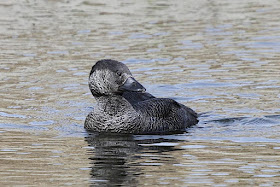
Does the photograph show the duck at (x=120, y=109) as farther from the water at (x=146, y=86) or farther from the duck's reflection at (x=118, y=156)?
the water at (x=146, y=86)

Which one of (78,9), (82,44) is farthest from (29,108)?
(78,9)

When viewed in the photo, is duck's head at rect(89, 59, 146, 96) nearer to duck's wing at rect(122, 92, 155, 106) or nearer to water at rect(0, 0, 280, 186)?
water at rect(0, 0, 280, 186)

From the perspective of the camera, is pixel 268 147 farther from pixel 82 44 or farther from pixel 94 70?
pixel 82 44

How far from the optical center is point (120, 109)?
12789 mm

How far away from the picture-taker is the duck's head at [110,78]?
12.6 m

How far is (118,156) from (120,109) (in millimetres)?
1909

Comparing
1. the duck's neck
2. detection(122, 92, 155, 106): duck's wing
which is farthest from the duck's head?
detection(122, 92, 155, 106): duck's wing

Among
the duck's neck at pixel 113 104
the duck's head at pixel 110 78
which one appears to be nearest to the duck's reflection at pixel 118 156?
the duck's neck at pixel 113 104

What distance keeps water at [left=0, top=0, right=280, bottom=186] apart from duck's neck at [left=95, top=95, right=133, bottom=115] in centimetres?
47

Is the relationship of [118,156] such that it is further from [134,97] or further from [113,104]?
[134,97]

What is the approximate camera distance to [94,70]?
1270 centimetres

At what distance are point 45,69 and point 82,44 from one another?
4081mm

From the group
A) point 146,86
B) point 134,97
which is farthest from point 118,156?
point 146,86

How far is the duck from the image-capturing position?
12.6m
